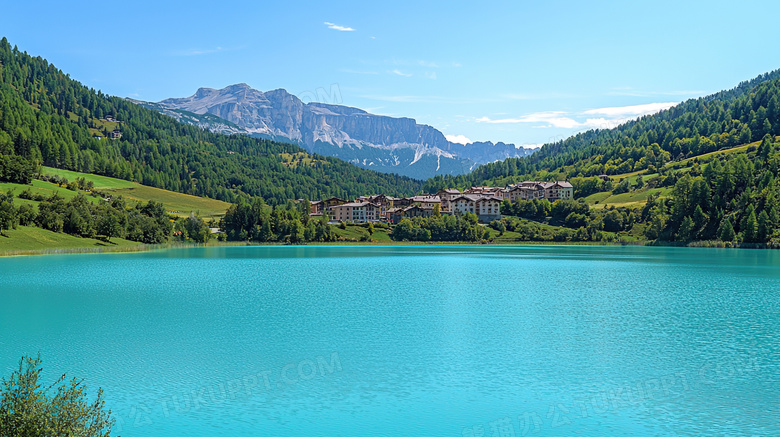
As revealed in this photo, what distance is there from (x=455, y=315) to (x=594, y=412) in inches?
718

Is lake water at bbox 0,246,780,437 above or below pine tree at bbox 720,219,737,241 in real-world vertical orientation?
below

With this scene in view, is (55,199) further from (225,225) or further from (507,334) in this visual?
(507,334)

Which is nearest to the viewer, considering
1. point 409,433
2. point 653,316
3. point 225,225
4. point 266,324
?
point 409,433

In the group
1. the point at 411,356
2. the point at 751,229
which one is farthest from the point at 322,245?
the point at 411,356

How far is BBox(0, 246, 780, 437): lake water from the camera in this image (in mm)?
17359

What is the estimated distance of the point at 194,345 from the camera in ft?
87.4

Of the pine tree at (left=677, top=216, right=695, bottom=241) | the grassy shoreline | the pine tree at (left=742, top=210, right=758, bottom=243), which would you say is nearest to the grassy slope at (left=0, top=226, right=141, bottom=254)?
the grassy shoreline

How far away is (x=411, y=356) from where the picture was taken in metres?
25.0

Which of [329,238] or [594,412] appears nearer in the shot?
[594,412]

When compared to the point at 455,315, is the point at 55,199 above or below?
above

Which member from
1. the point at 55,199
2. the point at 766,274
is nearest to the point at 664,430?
the point at 766,274

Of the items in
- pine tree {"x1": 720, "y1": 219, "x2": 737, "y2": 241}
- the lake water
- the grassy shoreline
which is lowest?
Answer: the lake water

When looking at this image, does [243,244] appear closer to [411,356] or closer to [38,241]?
[38,241]

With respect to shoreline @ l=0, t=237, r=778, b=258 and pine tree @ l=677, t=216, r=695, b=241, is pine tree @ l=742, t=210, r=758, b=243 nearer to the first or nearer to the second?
shoreline @ l=0, t=237, r=778, b=258
